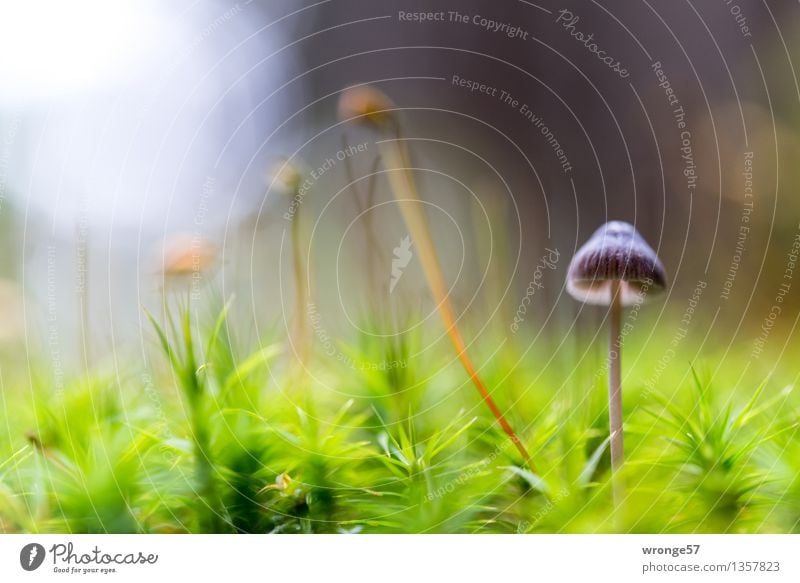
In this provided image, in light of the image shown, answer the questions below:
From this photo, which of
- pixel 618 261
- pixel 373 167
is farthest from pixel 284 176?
pixel 618 261

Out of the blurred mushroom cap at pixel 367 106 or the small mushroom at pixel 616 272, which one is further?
the blurred mushroom cap at pixel 367 106

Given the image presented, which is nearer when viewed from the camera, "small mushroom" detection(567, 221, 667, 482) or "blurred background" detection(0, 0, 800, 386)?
"small mushroom" detection(567, 221, 667, 482)

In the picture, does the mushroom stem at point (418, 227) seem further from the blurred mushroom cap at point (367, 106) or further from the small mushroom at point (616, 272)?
the small mushroom at point (616, 272)

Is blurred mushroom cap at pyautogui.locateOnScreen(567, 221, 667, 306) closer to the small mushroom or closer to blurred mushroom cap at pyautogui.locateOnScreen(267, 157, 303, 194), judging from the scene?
the small mushroom

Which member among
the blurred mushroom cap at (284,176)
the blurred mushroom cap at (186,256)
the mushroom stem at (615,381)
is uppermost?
the blurred mushroom cap at (284,176)

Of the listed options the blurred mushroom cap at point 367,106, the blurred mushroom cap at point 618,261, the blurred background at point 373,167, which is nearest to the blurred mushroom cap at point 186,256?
the blurred background at point 373,167

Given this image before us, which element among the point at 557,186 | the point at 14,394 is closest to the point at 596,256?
the point at 557,186

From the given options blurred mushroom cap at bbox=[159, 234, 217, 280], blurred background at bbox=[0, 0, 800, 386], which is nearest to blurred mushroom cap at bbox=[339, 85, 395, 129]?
blurred background at bbox=[0, 0, 800, 386]

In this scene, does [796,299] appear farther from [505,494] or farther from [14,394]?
[14,394]
